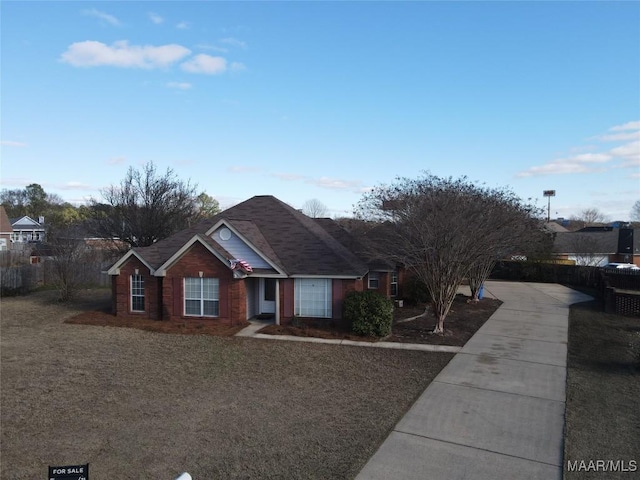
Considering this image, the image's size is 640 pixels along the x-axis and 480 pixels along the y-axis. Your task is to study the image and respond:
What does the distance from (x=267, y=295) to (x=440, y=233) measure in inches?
308

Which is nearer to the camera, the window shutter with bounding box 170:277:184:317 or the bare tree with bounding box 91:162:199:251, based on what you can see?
the window shutter with bounding box 170:277:184:317

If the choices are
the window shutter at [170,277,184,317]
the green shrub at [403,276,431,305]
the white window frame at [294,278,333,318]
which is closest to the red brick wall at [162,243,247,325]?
the window shutter at [170,277,184,317]

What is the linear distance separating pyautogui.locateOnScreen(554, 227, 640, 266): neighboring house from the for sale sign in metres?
49.1

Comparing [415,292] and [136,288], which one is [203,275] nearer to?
[136,288]

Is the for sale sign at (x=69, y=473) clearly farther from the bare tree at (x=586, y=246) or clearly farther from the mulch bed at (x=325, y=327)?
the bare tree at (x=586, y=246)

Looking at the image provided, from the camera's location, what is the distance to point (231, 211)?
72.9 ft

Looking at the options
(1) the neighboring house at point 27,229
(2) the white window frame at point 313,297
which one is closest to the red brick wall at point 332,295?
(2) the white window frame at point 313,297

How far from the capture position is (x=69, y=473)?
3.44 m

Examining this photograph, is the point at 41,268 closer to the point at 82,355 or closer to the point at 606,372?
the point at 82,355

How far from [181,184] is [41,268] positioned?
10826 millimetres

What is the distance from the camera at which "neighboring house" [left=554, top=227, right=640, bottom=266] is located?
149ft

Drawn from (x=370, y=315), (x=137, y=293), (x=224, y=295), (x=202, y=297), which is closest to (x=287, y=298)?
(x=224, y=295)

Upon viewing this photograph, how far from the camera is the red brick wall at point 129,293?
1742 centimetres

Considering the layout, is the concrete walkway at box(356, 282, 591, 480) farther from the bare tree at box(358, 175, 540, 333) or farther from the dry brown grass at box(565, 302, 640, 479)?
the bare tree at box(358, 175, 540, 333)
